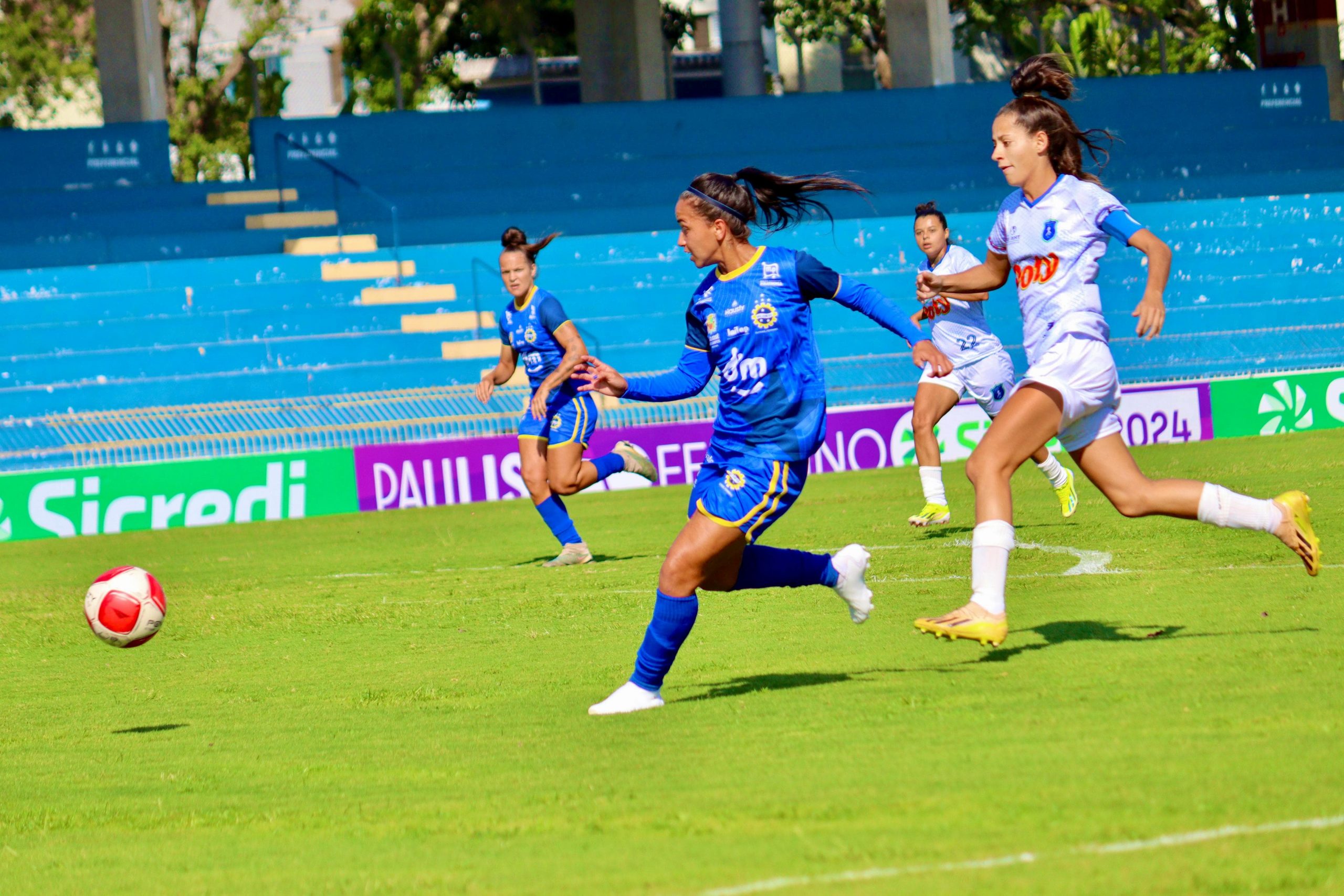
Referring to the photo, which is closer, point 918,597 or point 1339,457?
point 918,597

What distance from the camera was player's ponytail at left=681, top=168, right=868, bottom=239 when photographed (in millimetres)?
5996

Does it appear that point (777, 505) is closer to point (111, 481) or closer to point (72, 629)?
point (72, 629)

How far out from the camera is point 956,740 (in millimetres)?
4930

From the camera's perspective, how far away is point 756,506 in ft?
19.2

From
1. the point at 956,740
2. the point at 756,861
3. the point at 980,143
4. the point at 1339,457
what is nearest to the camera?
the point at 756,861

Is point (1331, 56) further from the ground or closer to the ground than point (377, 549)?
further from the ground

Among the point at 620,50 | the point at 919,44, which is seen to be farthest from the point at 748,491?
the point at 620,50

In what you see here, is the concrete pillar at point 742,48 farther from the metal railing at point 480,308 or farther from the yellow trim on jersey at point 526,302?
the yellow trim on jersey at point 526,302

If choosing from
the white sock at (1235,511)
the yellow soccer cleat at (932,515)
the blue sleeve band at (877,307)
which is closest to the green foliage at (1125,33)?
the yellow soccer cleat at (932,515)

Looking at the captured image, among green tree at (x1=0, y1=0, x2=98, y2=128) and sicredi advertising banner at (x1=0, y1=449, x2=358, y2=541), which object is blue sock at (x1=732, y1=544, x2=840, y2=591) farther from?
green tree at (x1=0, y1=0, x2=98, y2=128)

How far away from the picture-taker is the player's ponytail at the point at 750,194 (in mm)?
5996

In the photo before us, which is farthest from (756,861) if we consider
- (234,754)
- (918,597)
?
(918,597)

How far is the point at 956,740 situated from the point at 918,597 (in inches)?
142

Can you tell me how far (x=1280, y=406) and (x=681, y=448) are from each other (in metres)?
7.84
